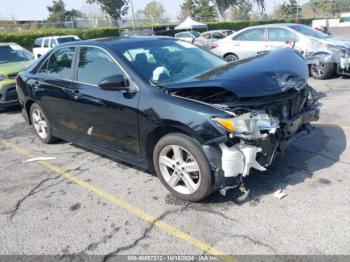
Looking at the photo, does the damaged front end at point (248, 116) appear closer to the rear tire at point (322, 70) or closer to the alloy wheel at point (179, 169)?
the alloy wheel at point (179, 169)

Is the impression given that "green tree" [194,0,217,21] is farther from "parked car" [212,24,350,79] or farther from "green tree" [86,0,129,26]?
"parked car" [212,24,350,79]

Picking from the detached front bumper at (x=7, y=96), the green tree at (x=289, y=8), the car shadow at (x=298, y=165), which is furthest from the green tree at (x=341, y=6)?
the car shadow at (x=298, y=165)

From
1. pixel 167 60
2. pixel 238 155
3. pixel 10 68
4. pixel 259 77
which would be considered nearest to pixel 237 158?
pixel 238 155

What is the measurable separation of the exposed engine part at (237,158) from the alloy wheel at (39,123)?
11.7ft

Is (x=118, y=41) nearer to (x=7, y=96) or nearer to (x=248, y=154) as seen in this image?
(x=248, y=154)

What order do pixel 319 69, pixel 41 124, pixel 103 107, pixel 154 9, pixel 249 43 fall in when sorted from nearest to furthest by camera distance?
pixel 103 107
pixel 41 124
pixel 319 69
pixel 249 43
pixel 154 9

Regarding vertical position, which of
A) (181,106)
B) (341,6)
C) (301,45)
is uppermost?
(341,6)

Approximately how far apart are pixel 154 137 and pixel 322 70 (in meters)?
7.29

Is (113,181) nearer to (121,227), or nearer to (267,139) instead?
(121,227)

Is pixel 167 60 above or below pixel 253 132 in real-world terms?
above

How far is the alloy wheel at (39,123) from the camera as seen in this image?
6.00 m

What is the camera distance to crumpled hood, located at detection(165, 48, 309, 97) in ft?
11.7

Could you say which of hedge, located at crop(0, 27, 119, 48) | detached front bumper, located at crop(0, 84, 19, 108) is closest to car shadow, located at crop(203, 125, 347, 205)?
detached front bumper, located at crop(0, 84, 19, 108)

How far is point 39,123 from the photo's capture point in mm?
6137
